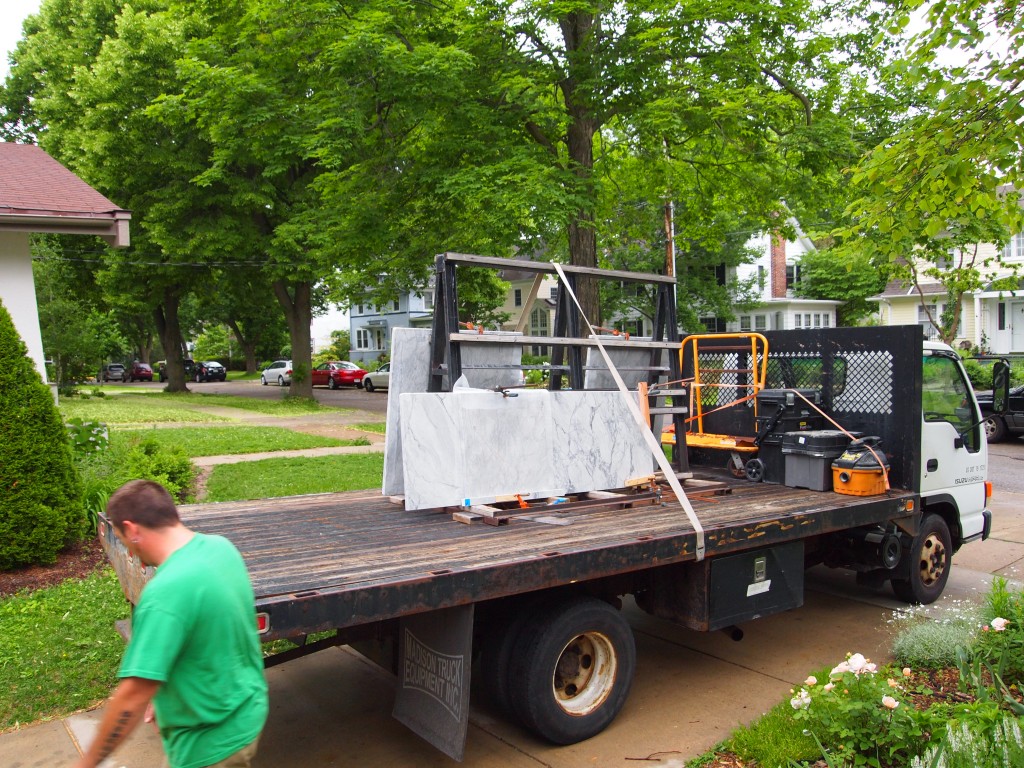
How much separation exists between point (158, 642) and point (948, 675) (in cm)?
442

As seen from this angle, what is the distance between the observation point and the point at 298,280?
24250 millimetres

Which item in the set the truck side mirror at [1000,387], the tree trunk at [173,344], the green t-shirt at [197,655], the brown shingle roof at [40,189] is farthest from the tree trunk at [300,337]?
the green t-shirt at [197,655]

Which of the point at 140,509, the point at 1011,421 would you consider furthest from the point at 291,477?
the point at 1011,421

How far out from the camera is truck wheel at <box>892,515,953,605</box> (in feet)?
20.7

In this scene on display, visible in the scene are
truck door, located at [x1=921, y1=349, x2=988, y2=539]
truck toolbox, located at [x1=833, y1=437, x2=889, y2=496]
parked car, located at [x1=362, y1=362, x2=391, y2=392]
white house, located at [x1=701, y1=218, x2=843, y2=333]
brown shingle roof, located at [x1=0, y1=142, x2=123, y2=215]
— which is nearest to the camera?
truck toolbox, located at [x1=833, y1=437, x2=889, y2=496]

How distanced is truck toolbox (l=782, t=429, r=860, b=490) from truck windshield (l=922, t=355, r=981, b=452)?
0.78 m

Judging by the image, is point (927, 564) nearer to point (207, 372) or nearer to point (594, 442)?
point (594, 442)

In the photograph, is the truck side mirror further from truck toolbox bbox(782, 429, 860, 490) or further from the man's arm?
the man's arm

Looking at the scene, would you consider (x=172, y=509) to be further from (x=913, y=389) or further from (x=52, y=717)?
(x=913, y=389)

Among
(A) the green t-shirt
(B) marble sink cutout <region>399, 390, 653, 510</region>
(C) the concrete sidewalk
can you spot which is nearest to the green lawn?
(C) the concrete sidewalk

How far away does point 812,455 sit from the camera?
236 inches

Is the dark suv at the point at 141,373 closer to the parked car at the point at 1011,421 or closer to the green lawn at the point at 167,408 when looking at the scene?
the green lawn at the point at 167,408

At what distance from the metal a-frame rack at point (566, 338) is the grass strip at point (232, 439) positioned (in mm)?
9219

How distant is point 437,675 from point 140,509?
68.7 inches
